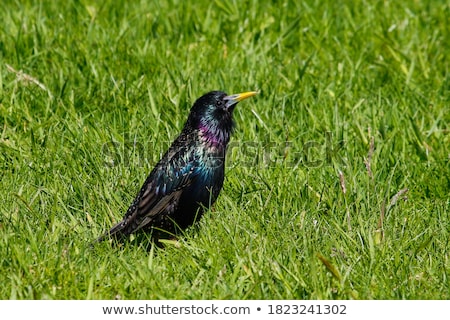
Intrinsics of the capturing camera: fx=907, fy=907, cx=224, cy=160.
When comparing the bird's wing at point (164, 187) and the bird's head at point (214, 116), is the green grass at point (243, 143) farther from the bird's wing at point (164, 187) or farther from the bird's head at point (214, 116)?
the bird's head at point (214, 116)

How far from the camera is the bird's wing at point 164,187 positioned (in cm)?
459

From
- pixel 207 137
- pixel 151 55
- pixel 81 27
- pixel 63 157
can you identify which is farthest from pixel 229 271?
pixel 81 27

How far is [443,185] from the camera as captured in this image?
5031 millimetres

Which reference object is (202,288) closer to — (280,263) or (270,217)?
(280,263)

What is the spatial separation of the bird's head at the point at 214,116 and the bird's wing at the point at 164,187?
18 cm

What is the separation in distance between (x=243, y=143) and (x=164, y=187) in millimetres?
912

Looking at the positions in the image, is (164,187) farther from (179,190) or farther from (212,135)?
(212,135)

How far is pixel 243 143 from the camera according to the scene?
5.42 metres

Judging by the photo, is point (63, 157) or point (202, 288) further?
point (63, 157)

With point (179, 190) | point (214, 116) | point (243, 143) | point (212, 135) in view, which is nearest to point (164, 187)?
point (179, 190)

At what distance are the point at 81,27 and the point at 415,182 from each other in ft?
9.74
